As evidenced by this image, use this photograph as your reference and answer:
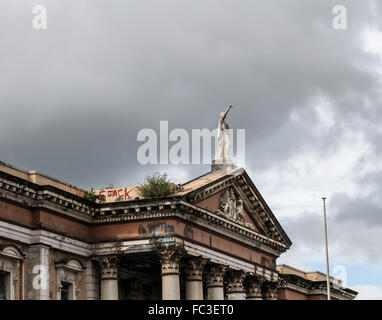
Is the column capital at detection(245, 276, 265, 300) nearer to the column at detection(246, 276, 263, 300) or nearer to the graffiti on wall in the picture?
the column at detection(246, 276, 263, 300)

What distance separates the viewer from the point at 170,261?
136ft

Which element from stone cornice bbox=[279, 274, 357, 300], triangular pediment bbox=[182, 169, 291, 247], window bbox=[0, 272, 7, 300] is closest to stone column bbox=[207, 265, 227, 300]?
triangular pediment bbox=[182, 169, 291, 247]

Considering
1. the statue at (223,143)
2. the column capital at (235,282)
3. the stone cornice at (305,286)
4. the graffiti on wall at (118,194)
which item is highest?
the statue at (223,143)

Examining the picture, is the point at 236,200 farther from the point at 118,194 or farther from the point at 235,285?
the point at 118,194

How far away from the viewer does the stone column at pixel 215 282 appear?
45594 mm

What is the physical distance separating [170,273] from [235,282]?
7440 millimetres

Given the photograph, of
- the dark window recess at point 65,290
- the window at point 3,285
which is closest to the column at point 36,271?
the window at point 3,285

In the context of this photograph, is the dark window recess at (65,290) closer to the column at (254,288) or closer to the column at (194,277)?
the column at (194,277)

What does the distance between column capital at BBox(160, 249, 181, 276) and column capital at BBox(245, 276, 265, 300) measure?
9.73m

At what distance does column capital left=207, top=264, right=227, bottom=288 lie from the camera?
45625mm

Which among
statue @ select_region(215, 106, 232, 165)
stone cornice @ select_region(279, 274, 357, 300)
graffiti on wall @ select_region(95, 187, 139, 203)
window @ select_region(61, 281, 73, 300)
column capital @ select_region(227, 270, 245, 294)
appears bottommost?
window @ select_region(61, 281, 73, 300)
